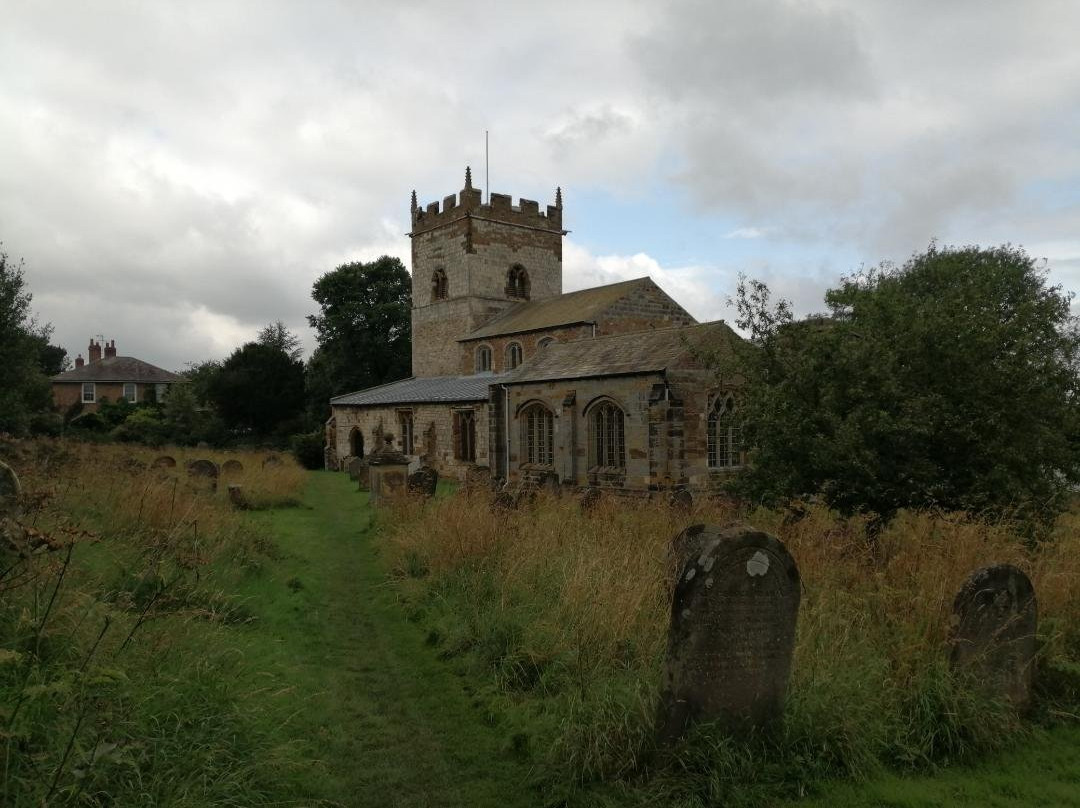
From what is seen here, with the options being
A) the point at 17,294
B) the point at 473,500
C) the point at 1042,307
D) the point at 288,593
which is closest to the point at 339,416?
the point at 17,294

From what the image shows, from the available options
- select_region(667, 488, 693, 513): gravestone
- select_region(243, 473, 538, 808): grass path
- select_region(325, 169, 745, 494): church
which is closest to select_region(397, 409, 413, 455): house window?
select_region(325, 169, 745, 494): church

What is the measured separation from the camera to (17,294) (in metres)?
24.1

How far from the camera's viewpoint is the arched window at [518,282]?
1437 inches

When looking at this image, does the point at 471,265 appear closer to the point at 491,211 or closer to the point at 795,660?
the point at 491,211

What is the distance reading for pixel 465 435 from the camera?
93.2 ft

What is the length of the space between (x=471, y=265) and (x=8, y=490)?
100ft

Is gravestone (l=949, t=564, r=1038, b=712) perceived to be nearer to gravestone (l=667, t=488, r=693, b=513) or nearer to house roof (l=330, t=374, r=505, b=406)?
gravestone (l=667, t=488, r=693, b=513)

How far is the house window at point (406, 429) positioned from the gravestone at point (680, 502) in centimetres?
2103

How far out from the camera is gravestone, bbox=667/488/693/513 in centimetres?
1050

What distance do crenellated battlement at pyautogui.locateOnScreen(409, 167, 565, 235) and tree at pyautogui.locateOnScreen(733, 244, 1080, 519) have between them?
91.0 feet

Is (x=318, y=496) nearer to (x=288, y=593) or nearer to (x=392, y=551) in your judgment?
(x=392, y=551)

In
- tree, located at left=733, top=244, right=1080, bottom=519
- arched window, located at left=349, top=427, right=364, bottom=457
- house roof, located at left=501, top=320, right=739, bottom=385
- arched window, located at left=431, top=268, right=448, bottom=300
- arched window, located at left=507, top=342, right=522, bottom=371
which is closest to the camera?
tree, located at left=733, top=244, right=1080, bottom=519

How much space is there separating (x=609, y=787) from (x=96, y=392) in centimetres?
5929

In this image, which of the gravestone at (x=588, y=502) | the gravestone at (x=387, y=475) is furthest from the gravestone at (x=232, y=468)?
the gravestone at (x=588, y=502)
